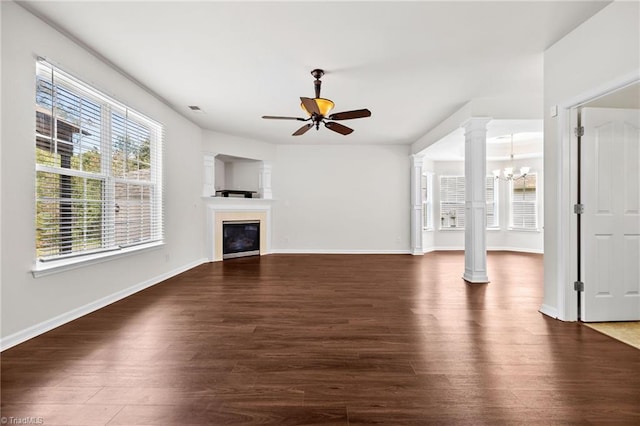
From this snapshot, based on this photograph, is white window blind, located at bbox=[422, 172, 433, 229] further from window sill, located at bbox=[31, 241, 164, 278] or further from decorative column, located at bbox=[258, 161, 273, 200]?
window sill, located at bbox=[31, 241, 164, 278]

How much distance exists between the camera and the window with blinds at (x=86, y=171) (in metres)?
2.61

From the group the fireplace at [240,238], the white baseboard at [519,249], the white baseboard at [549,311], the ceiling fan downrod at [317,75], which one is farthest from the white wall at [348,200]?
the white baseboard at [549,311]

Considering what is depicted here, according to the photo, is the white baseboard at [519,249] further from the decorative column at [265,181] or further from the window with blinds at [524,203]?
the decorative column at [265,181]

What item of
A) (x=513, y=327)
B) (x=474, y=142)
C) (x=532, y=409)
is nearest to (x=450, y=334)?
(x=513, y=327)

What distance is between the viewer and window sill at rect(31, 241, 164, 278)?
Result: 2.49 metres

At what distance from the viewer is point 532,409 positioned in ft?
5.13

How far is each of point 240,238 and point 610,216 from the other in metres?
6.25

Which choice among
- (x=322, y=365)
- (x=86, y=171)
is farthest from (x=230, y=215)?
(x=322, y=365)

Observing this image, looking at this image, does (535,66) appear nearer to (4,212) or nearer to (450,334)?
(450,334)

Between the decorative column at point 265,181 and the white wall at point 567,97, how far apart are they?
18.6ft

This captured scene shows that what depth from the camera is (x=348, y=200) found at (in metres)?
7.57

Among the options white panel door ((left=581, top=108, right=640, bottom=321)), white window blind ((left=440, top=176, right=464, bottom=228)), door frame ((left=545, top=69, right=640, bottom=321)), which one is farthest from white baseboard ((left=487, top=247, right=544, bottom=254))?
door frame ((left=545, top=69, right=640, bottom=321))

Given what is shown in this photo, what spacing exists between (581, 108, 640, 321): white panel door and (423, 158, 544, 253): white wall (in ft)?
16.5

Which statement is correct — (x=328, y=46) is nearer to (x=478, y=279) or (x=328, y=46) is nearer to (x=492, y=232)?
(x=478, y=279)
